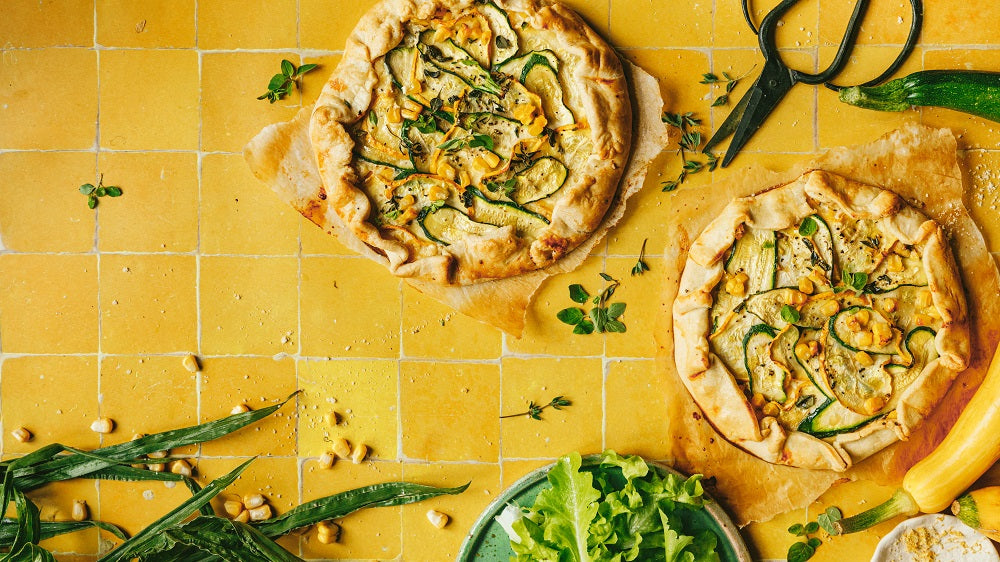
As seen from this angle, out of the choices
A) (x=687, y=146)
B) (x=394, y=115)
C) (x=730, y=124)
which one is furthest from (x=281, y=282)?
(x=730, y=124)

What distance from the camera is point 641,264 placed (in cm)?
302

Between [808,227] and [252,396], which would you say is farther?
[252,396]

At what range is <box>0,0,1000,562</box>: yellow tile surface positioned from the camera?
3.00m

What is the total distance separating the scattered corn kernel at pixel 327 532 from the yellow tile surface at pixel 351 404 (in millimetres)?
340

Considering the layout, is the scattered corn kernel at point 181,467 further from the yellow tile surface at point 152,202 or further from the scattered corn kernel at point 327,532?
the yellow tile surface at point 152,202

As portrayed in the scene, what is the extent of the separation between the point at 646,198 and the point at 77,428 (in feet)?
9.52

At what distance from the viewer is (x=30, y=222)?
3.11 metres

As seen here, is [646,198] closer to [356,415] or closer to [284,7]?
[356,415]

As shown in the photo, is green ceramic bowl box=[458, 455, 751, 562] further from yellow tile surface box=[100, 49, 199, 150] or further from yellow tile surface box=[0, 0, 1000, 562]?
yellow tile surface box=[100, 49, 199, 150]

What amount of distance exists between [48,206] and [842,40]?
3.73 meters

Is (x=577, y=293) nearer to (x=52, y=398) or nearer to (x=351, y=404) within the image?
(x=351, y=404)

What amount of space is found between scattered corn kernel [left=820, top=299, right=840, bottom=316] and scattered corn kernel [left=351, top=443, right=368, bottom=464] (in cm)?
215

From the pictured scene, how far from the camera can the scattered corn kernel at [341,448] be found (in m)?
3.07

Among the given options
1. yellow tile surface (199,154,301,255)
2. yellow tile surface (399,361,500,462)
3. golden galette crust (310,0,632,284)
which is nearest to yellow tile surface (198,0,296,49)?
golden galette crust (310,0,632,284)
